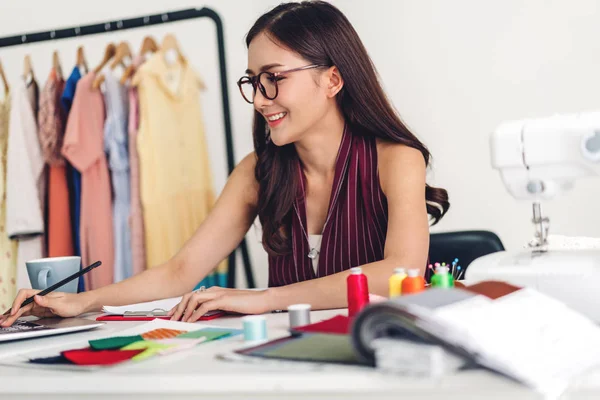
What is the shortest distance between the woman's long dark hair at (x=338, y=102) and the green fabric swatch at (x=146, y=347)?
877mm

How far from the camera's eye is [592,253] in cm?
115

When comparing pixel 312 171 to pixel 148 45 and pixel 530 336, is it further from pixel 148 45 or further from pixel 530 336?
pixel 148 45

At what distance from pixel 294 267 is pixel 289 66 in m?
0.53

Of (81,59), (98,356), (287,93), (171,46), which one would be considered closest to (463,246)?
(287,93)

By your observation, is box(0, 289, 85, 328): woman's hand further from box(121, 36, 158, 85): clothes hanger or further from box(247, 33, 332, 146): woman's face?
box(121, 36, 158, 85): clothes hanger

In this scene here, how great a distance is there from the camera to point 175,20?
109 inches

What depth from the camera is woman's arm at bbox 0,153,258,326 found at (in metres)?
1.53

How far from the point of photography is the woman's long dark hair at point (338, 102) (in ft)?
5.78

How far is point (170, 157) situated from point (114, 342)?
1.86 metres

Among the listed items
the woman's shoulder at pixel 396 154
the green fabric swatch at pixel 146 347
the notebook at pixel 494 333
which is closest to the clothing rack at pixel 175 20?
the woman's shoulder at pixel 396 154

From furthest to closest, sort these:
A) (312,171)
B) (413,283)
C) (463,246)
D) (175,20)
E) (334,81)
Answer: (175,20), (463,246), (312,171), (334,81), (413,283)

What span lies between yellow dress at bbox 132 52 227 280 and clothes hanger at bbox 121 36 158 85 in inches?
2.7

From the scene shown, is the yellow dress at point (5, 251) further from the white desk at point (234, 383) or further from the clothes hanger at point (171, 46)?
the white desk at point (234, 383)

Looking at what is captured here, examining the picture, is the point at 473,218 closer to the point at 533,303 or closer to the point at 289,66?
the point at 289,66
